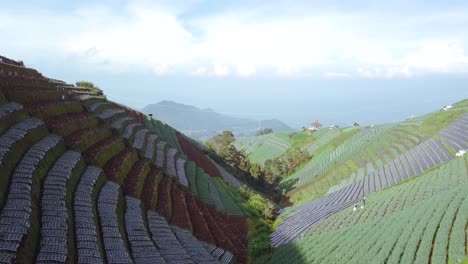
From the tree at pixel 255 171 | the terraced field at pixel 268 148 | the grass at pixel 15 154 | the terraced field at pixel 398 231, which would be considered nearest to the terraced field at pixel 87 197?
the grass at pixel 15 154

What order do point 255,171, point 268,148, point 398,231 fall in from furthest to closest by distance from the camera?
point 268,148 → point 255,171 → point 398,231

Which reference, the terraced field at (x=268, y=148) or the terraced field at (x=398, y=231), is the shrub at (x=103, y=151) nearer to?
the terraced field at (x=398, y=231)

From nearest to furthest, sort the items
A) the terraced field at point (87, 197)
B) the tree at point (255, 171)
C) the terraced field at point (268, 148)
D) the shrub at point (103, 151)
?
the terraced field at point (87, 197), the shrub at point (103, 151), the tree at point (255, 171), the terraced field at point (268, 148)

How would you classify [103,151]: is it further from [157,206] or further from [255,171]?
Answer: [255,171]

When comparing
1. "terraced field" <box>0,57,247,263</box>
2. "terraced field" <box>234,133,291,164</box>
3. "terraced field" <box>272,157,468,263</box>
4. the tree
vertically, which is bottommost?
"terraced field" <box>234,133,291,164</box>

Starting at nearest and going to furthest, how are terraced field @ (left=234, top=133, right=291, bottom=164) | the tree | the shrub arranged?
the shrub
the tree
terraced field @ (left=234, top=133, right=291, bottom=164)

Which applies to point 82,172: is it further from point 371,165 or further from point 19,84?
point 371,165

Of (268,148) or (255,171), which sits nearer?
(255,171)

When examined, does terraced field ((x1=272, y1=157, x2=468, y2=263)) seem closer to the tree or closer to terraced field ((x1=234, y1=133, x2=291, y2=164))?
the tree

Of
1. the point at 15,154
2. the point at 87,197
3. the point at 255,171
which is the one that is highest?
the point at 15,154

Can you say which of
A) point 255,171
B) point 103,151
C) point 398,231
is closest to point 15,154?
point 103,151

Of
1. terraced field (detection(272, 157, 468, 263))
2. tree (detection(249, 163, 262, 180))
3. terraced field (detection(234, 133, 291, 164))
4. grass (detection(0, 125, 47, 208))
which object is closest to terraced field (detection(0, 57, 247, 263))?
grass (detection(0, 125, 47, 208))
